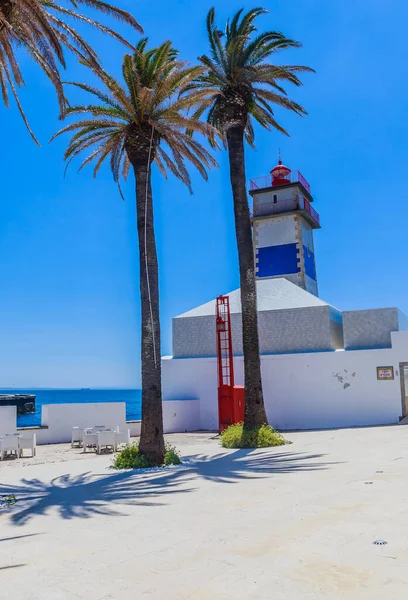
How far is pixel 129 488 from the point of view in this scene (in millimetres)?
9805

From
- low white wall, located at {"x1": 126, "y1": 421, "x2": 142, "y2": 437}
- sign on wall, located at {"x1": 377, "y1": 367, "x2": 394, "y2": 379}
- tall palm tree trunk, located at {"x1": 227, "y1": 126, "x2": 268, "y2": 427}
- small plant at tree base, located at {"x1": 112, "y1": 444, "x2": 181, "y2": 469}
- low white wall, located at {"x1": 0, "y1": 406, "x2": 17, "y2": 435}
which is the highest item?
tall palm tree trunk, located at {"x1": 227, "y1": 126, "x2": 268, "y2": 427}

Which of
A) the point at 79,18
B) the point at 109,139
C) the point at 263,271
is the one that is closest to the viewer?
the point at 79,18

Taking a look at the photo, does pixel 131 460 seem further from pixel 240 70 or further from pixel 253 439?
pixel 240 70

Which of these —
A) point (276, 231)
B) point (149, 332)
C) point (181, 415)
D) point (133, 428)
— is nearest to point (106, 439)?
point (149, 332)

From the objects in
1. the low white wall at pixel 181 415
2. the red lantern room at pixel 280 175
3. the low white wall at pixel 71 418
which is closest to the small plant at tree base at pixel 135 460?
the low white wall at pixel 71 418

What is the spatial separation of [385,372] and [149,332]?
12967 millimetres

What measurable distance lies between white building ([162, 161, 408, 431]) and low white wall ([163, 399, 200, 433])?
44 mm

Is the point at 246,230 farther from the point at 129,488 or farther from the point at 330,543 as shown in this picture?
the point at 330,543

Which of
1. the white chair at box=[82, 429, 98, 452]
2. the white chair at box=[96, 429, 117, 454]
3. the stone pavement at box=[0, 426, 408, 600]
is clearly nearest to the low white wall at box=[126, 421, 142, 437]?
the white chair at box=[82, 429, 98, 452]

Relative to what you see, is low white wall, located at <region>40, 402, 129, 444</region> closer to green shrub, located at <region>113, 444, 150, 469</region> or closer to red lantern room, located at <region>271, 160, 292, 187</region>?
green shrub, located at <region>113, 444, 150, 469</region>

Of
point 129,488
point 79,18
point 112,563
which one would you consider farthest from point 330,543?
point 79,18

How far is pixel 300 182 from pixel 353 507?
27797 mm

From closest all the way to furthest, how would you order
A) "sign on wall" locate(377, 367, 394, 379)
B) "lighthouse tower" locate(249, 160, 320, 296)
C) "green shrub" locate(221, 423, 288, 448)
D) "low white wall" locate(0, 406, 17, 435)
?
"green shrub" locate(221, 423, 288, 448), "low white wall" locate(0, 406, 17, 435), "sign on wall" locate(377, 367, 394, 379), "lighthouse tower" locate(249, 160, 320, 296)

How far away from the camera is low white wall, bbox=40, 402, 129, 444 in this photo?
66.3 ft
